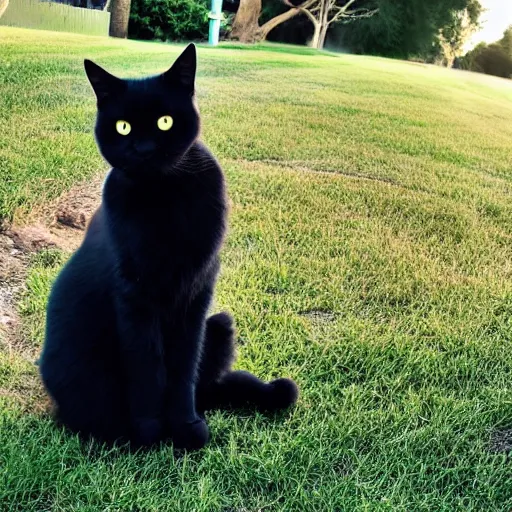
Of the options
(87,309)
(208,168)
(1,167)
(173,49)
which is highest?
(173,49)

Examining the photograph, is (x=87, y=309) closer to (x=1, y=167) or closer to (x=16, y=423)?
(x=16, y=423)

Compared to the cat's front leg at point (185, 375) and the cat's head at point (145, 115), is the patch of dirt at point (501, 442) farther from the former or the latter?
the cat's head at point (145, 115)

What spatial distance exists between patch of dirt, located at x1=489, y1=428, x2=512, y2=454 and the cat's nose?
920 mm

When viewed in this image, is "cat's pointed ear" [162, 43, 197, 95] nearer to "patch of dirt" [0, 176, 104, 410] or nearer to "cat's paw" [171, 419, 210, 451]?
"patch of dirt" [0, 176, 104, 410]

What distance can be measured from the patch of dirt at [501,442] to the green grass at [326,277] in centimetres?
2

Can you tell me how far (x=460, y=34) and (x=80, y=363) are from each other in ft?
4.41

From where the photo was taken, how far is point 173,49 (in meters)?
1.23

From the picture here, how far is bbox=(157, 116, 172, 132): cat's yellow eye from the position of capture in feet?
2.81

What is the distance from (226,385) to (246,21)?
2.92 feet

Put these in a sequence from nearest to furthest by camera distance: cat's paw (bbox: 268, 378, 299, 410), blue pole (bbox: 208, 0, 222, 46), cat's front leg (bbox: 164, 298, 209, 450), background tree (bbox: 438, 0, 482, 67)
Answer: cat's front leg (bbox: 164, 298, 209, 450), cat's paw (bbox: 268, 378, 299, 410), blue pole (bbox: 208, 0, 222, 46), background tree (bbox: 438, 0, 482, 67)

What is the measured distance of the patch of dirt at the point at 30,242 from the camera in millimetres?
1141

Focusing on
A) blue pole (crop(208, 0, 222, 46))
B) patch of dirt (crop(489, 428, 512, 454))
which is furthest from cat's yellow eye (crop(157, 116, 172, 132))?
patch of dirt (crop(489, 428, 512, 454))

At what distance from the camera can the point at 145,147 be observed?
843 mm

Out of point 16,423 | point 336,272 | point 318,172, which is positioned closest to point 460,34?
point 318,172
